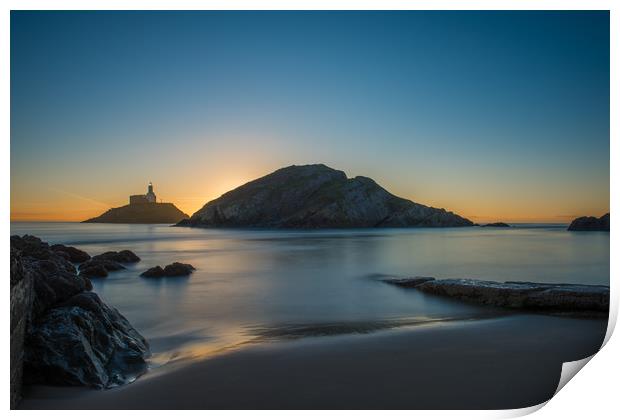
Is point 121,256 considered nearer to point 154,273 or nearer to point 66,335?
point 154,273

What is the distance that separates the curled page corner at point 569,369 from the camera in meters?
4.13

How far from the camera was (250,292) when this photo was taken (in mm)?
9352

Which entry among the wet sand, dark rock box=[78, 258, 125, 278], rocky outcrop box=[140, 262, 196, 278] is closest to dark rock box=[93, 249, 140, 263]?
dark rock box=[78, 258, 125, 278]

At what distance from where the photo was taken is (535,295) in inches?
266

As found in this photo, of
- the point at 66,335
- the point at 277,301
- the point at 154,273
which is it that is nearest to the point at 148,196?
the point at 154,273

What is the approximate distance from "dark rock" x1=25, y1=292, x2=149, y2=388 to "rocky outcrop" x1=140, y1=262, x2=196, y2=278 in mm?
6653

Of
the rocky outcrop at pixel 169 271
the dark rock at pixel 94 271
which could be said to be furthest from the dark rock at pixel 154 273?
the dark rock at pixel 94 271

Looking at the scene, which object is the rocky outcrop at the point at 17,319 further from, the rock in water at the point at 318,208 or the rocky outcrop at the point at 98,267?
Answer: the rock in water at the point at 318,208

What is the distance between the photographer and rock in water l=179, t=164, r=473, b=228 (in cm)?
7762

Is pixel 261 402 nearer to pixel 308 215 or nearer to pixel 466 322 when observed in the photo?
pixel 466 322
